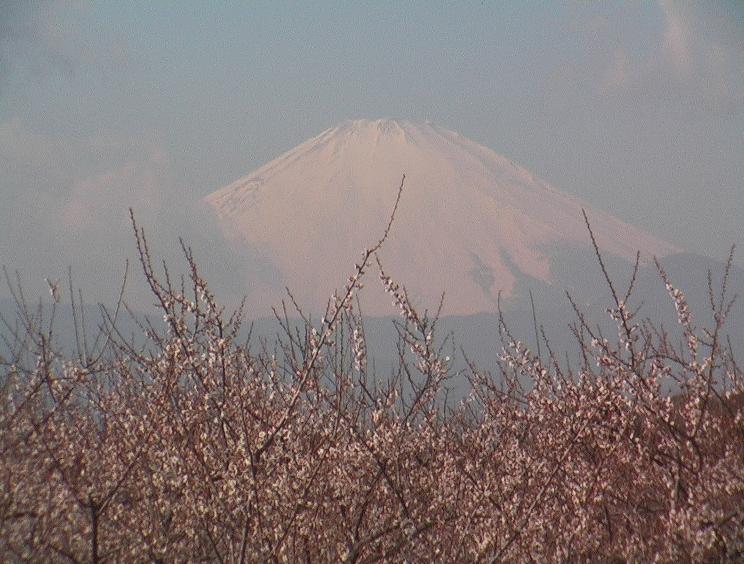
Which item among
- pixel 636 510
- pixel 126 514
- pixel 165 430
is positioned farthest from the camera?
pixel 636 510

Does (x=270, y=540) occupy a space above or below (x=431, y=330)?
below

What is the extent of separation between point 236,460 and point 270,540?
1.38 feet

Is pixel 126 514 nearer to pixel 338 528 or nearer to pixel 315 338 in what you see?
pixel 338 528

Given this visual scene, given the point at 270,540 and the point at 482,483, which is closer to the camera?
the point at 270,540

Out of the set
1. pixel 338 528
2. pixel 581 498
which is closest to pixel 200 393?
pixel 338 528

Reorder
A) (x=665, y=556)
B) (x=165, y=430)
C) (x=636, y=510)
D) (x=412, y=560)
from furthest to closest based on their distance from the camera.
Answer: (x=636, y=510) → (x=165, y=430) → (x=412, y=560) → (x=665, y=556)

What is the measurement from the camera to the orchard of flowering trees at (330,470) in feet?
14.6

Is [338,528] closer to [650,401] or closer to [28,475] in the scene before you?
[28,475]

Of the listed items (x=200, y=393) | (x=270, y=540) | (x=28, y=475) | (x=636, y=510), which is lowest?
(x=636, y=510)

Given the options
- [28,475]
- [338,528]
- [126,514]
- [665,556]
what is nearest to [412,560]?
[338,528]

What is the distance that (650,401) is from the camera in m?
5.84

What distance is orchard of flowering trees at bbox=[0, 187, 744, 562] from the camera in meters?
4.46

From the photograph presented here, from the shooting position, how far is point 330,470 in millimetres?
4926

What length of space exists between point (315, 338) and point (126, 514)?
1.61 metres
